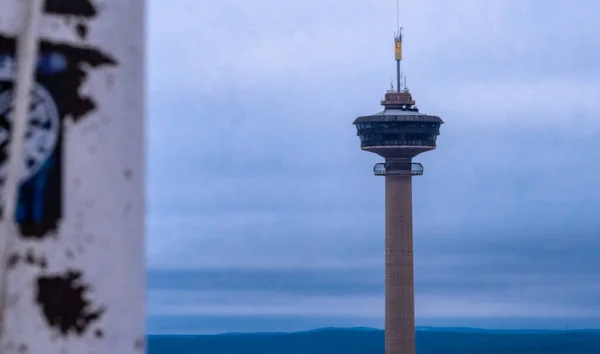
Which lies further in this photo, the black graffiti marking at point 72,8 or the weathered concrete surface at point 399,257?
the weathered concrete surface at point 399,257

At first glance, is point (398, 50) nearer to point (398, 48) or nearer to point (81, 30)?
point (398, 48)

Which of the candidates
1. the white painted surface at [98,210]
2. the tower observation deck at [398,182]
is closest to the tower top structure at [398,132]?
the tower observation deck at [398,182]

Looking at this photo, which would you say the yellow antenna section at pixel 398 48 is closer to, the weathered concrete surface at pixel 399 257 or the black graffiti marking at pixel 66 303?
the weathered concrete surface at pixel 399 257

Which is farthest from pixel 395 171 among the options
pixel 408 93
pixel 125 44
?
pixel 125 44

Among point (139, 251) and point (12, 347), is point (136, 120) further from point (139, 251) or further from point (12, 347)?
point (12, 347)

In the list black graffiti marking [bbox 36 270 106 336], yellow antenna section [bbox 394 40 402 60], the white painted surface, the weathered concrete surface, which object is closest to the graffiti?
the white painted surface
